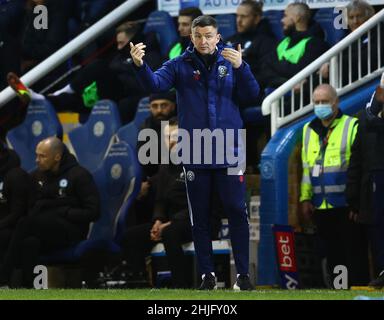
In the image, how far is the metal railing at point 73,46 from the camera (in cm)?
1716

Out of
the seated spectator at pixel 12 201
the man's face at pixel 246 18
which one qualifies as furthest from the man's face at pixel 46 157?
the man's face at pixel 246 18

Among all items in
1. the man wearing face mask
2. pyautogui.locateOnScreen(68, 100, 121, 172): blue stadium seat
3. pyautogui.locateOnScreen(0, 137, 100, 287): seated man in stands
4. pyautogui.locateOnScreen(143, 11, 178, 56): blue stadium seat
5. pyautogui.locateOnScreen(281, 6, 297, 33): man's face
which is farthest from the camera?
pyautogui.locateOnScreen(143, 11, 178, 56): blue stadium seat

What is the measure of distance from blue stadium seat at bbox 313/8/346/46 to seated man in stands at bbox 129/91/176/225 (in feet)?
5.51

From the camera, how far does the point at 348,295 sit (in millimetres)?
11242

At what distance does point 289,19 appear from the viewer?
15.2 meters

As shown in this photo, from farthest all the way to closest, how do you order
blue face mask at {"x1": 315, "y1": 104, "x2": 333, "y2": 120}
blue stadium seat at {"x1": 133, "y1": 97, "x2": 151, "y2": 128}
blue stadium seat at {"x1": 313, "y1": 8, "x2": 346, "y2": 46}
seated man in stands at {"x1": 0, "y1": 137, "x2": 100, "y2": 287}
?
blue stadium seat at {"x1": 133, "y1": 97, "x2": 151, "y2": 128}
blue stadium seat at {"x1": 313, "y1": 8, "x2": 346, "y2": 46}
seated man in stands at {"x1": 0, "y1": 137, "x2": 100, "y2": 287}
blue face mask at {"x1": 315, "y1": 104, "x2": 333, "y2": 120}

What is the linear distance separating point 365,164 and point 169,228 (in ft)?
6.80

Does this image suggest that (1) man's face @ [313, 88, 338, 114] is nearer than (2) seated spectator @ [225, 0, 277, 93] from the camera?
Yes

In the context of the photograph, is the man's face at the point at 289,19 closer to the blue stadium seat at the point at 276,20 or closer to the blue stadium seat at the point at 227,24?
the blue stadium seat at the point at 276,20

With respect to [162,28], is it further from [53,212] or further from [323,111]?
[323,111]

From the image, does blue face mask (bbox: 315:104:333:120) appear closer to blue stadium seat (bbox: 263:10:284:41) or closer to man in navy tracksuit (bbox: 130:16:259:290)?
man in navy tracksuit (bbox: 130:16:259:290)

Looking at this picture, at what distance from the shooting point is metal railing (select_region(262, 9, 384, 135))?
47.4 ft

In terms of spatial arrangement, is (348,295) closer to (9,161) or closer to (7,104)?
(9,161)

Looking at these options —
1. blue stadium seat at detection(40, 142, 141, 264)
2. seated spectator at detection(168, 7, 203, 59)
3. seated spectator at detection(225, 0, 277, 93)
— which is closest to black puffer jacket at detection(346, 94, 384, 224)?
seated spectator at detection(225, 0, 277, 93)
